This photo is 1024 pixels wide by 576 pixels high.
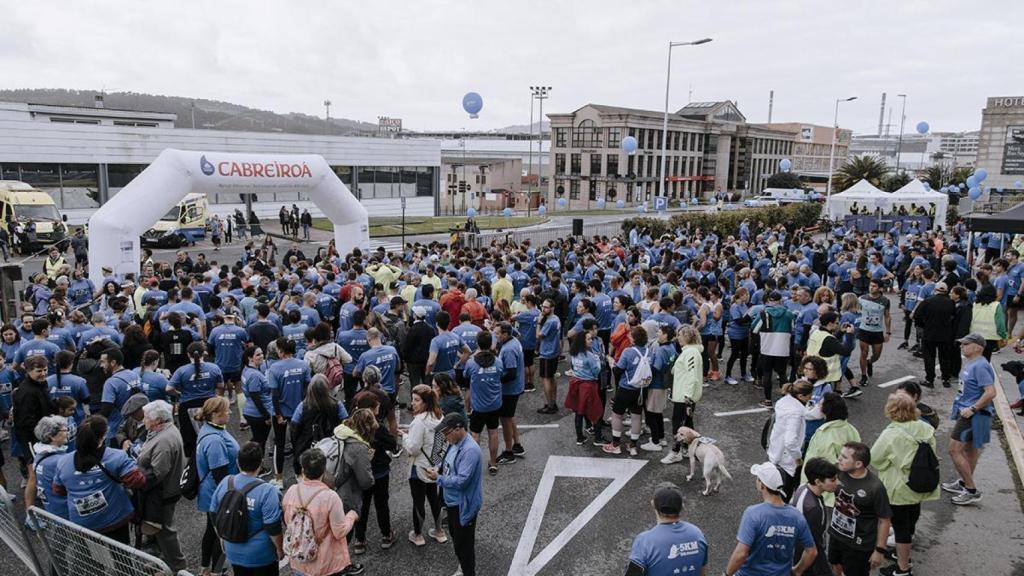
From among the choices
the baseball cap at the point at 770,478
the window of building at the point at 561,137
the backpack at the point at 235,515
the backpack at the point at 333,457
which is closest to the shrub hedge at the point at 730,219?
the backpack at the point at 333,457

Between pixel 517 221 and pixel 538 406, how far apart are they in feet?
117

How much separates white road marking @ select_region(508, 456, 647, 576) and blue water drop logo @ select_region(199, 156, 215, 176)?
12.2m

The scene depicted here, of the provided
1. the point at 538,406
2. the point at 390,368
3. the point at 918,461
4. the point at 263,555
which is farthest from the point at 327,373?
the point at 918,461

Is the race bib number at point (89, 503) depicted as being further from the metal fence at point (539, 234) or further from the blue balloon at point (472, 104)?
the blue balloon at point (472, 104)

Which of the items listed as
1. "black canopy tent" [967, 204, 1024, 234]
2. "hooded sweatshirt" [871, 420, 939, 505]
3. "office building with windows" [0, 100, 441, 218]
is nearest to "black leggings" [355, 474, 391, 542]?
→ "hooded sweatshirt" [871, 420, 939, 505]

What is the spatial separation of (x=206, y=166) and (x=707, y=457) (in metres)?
13.9

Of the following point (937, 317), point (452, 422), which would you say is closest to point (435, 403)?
point (452, 422)

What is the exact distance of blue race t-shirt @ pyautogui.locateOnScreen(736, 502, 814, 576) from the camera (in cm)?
417

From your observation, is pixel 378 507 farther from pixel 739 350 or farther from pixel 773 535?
pixel 739 350

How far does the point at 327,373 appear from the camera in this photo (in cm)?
734

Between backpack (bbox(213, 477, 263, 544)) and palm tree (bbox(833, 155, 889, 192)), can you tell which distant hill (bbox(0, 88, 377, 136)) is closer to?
palm tree (bbox(833, 155, 889, 192))

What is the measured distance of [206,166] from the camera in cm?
1580

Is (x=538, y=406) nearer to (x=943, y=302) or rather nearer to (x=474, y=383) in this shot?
(x=474, y=383)

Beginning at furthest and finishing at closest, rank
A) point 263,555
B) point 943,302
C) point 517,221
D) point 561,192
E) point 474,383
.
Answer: point 561,192, point 517,221, point 943,302, point 474,383, point 263,555
